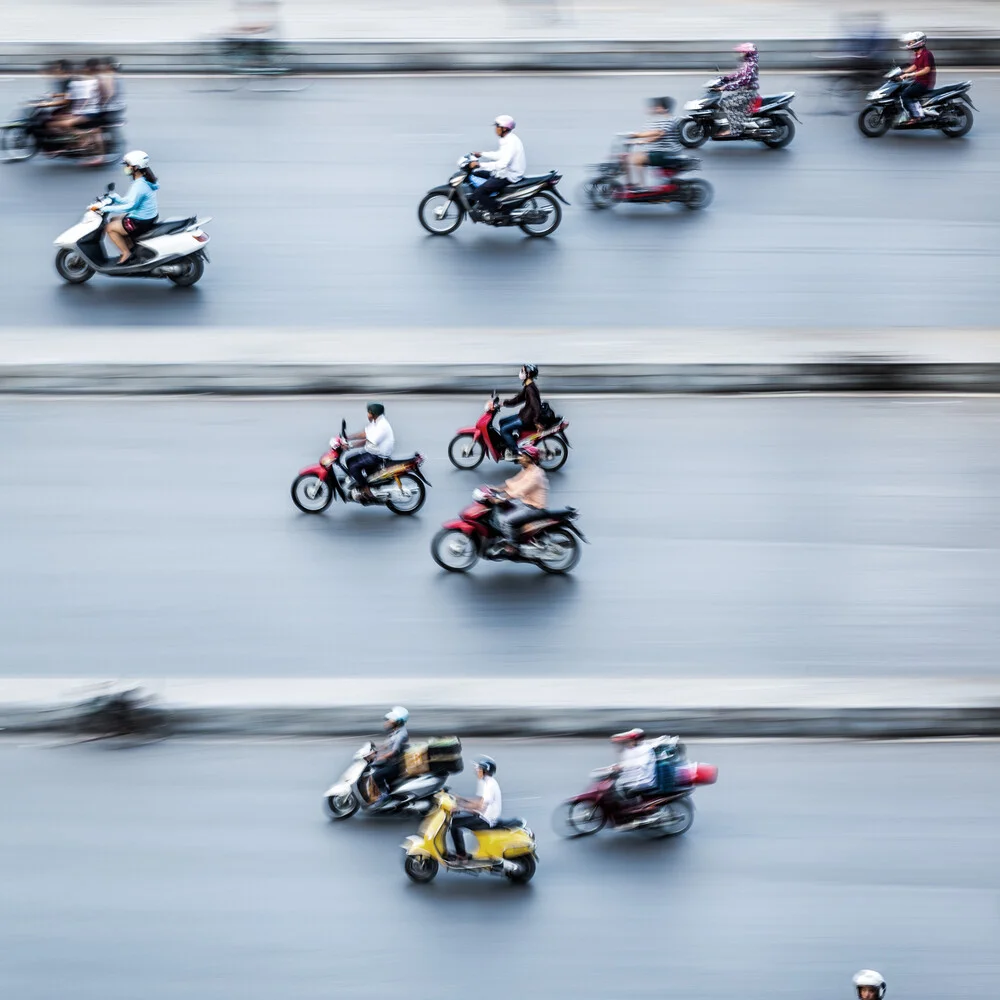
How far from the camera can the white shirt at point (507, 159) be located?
16.6 m

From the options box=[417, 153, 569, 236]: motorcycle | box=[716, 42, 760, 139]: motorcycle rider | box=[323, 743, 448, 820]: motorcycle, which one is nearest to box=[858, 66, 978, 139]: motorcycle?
box=[716, 42, 760, 139]: motorcycle rider

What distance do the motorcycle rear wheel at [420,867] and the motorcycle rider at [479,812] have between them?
147 mm

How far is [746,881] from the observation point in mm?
9812

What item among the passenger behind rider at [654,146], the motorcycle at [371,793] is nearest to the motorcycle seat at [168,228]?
the passenger behind rider at [654,146]

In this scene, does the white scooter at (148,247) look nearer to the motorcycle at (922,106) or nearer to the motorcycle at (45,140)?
the motorcycle at (45,140)

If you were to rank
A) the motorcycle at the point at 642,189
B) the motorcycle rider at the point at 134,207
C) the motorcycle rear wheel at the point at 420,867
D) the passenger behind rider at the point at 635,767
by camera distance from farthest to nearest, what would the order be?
1. the motorcycle at the point at 642,189
2. the motorcycle rider at the point at 134,207
3. the passenger behind rider at the point at 635,767
4. the motorcycle rear wheel at the point at 420,867

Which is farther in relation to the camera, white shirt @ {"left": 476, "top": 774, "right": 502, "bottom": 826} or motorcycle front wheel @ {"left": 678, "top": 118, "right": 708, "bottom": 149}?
motorcycle front wheel @ {"left": 678, "top": 118, "right": 708, "bottom": 149}

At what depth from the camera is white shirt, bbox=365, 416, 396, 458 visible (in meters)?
12.9

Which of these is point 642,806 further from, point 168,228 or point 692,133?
point 692,133

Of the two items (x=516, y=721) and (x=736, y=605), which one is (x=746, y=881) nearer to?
(x=516, y=721)

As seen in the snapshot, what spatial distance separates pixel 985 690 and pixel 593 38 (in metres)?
13.6

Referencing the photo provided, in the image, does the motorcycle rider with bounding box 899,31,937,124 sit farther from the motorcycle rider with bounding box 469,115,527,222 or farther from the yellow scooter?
the yellow scooter

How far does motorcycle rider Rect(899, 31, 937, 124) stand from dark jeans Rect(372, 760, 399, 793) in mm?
13220

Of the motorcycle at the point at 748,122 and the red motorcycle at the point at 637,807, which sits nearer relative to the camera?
the red motorcycle at the point at 637,807
